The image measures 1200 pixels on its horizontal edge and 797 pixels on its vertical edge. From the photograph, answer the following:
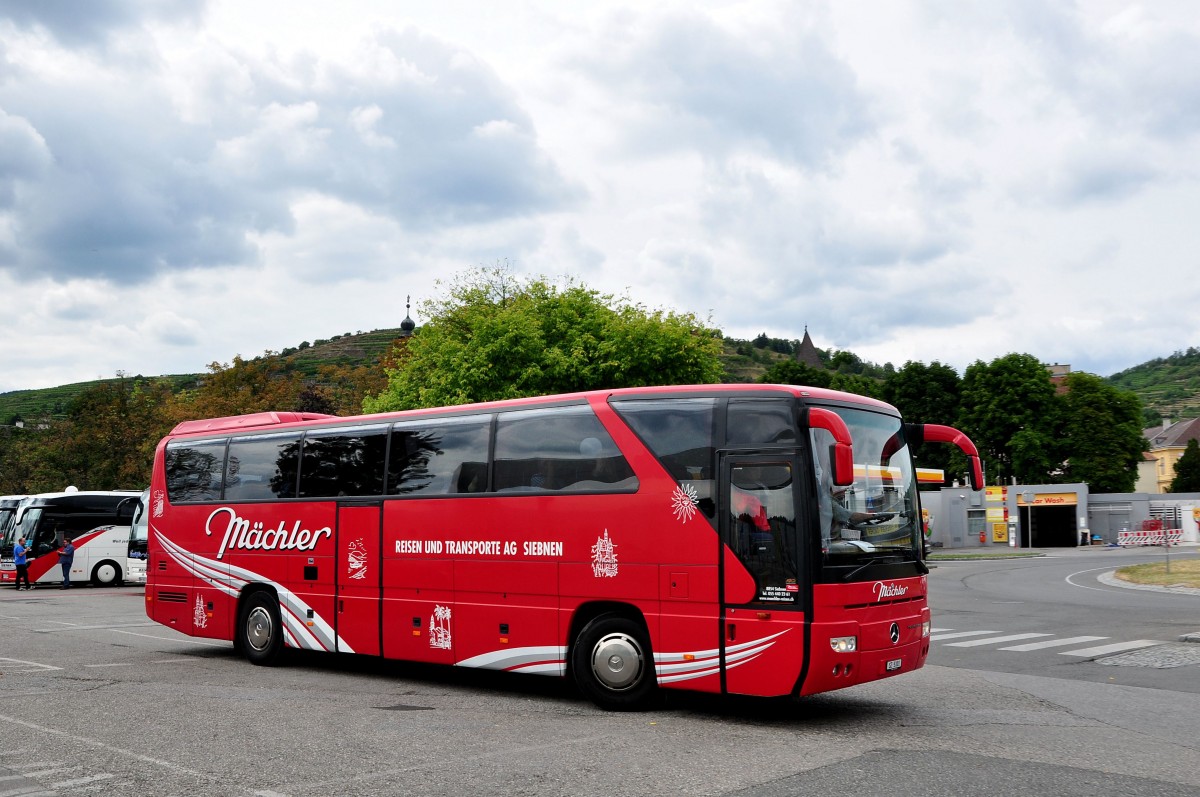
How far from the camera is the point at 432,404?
47625mm

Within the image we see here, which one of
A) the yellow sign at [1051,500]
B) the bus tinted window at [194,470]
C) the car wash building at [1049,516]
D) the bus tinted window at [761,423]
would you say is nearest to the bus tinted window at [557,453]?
the bus tinted window at [761,423]

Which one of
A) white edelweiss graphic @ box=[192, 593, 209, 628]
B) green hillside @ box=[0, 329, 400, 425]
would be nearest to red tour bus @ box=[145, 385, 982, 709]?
white edelweiss graphic @ box=[192, 593, 209, 628]

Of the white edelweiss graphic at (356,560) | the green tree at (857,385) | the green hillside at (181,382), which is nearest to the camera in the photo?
the white edelweiss graphic at (356,560)

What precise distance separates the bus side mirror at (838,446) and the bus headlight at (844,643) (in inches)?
52.9

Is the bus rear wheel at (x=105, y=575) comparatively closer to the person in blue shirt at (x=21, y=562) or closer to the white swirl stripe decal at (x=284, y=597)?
the person in blue shirt at (x=21, y=562)

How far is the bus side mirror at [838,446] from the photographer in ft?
29.1

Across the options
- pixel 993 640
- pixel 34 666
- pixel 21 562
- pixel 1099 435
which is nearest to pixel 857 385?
pixel 1099 435

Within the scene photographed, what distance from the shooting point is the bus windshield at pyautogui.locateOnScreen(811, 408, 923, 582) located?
379 inches

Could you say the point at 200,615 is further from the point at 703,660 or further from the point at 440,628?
the point at 703,660

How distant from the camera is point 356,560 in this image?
1358 centimetres

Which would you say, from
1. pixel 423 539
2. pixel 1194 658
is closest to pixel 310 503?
pixel 423 539

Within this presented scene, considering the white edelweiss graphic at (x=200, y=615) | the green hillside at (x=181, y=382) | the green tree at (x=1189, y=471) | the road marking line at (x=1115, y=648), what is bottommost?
the road marking line at (x=1115, y=648)

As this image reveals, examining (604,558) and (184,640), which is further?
(184,640)

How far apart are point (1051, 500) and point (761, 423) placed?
67.1 meters
